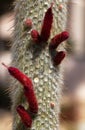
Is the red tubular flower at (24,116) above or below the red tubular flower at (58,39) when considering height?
below

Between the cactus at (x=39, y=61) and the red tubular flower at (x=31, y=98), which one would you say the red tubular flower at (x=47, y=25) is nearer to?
the cactus at (x=39, y=61)

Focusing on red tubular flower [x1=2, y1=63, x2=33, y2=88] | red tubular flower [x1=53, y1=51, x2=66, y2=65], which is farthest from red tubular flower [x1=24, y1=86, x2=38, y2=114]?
red tubular flower [x1=53, y1=51, x2=66, y2=65]

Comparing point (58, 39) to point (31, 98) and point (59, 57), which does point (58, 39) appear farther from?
point (31, 98)

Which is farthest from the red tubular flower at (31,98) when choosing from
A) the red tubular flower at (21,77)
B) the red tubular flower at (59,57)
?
the red tubular flower at (59,57)

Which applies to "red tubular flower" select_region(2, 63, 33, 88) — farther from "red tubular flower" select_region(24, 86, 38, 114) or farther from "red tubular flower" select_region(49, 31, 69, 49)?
"red tubular flower" select_region(49, 31, 69, 49)

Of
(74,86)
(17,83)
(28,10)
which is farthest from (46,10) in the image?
(74,86)

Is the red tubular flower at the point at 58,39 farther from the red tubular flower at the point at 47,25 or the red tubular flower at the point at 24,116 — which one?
the red tubular flower at the point at 24,116

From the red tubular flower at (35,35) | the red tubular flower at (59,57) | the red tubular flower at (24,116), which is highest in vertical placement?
the red tubular flower at (35,35)
